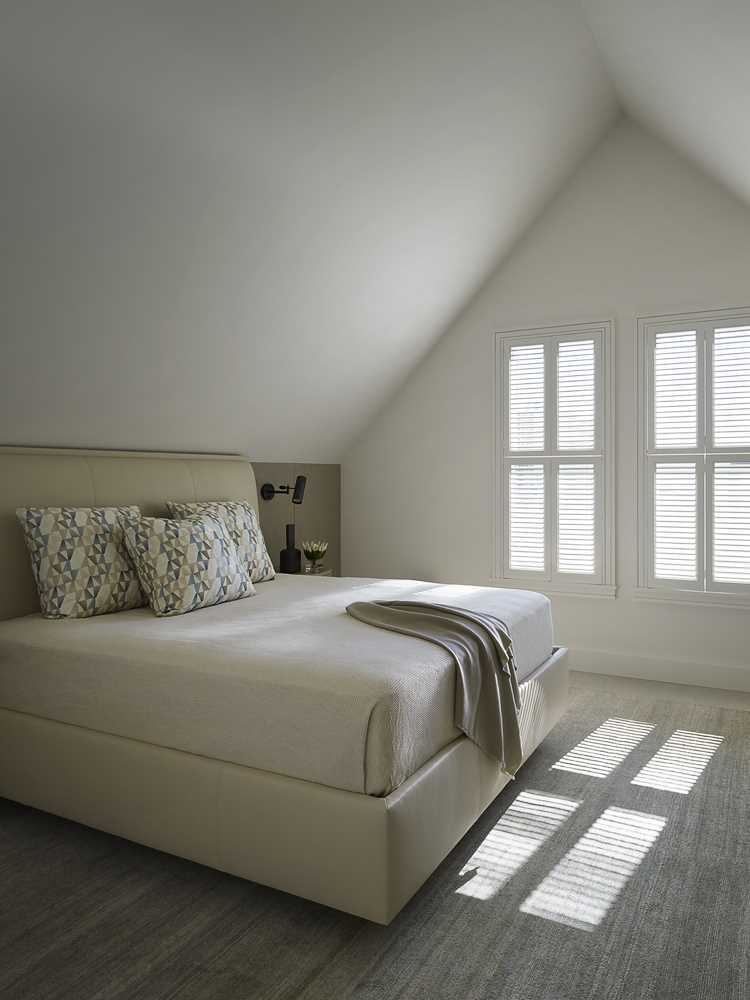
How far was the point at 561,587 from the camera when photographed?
4.65m

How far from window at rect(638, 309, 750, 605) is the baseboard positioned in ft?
1.28

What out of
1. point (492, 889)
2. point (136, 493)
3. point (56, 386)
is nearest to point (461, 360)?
point (136, 493)

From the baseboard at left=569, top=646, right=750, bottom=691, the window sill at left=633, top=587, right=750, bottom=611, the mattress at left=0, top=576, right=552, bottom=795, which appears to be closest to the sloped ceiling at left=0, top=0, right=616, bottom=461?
the mattress at left=0, top=576, right=552, bottom=795

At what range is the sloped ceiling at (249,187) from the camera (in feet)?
7.32

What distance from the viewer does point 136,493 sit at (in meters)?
3.59

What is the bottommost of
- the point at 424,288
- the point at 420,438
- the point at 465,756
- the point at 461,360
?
the point at 465,756

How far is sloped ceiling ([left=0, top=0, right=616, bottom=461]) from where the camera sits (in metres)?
2.23

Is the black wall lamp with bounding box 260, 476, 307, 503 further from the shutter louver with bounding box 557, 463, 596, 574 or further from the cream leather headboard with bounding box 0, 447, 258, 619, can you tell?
the shutter louver with bounding box 557, 463, 596, 574

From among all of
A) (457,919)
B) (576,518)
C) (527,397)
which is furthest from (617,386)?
(457,919)

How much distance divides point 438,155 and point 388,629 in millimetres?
2232

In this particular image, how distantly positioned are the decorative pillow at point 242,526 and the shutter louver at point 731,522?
Answer: 247 centimetres

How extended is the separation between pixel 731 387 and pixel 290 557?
2.71 meters

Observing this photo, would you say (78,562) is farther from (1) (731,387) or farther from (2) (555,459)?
(1) (731,387)

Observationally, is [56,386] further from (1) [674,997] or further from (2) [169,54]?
(1) [674,997]
